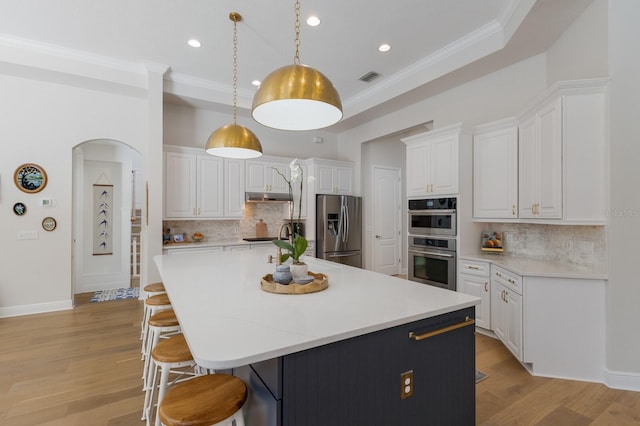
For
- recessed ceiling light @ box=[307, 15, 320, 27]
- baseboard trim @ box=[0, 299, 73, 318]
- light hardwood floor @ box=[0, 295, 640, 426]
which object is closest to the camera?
light hardwood floor @ box=[0, 295, 640, 426]

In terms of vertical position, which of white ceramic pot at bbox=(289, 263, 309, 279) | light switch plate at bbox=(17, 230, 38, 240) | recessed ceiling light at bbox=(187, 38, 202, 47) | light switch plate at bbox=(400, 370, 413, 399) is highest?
recessed ceiling light at bbox=(187, 38, 202, 47)

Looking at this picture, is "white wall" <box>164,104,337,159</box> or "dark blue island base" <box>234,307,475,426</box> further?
"white wall" <box>164,104,337,159</box>

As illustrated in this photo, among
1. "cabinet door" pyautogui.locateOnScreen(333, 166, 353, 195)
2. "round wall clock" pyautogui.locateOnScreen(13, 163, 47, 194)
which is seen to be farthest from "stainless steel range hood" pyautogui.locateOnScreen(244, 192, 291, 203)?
"round wall clock" pyautogui.locateOnScreen(13, 163, 47, 194)

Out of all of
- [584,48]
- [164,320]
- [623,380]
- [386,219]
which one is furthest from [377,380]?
[386,219]

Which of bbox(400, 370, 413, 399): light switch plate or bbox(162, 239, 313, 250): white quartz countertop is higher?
bbox(162, 239, 313, 250): white quartz countertop

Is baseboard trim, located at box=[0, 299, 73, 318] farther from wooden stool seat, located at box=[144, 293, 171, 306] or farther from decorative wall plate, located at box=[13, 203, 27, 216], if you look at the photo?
wooden stool seat, located at box=[144, 293, 171, 306]

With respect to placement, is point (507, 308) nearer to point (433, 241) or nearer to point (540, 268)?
point (540, 268)

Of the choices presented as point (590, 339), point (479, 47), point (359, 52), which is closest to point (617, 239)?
point (590, 339)

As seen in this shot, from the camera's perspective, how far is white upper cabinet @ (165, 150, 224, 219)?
4.67 meters

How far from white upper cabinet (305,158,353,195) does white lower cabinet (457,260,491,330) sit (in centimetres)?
288

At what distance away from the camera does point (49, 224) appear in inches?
166

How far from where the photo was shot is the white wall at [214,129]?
513 cm

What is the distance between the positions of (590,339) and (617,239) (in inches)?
32.1

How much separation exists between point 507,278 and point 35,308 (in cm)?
575
